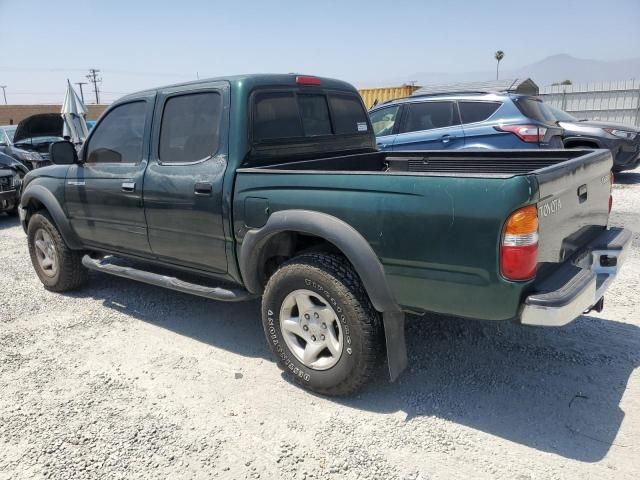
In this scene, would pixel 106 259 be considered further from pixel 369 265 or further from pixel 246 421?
pixel 369 265

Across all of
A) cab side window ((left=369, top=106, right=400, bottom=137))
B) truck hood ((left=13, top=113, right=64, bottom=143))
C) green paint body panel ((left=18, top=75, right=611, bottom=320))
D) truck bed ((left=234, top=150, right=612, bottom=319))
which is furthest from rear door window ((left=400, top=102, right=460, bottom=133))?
truck hood ((left=13, top=113, right=64, bottom=143))

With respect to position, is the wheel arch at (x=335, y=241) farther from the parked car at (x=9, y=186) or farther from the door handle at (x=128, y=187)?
the parked car at (x=9, y=186)

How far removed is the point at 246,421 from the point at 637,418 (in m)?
2.18

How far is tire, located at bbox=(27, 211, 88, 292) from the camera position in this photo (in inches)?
201

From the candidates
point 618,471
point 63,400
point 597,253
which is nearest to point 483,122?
point 597,253

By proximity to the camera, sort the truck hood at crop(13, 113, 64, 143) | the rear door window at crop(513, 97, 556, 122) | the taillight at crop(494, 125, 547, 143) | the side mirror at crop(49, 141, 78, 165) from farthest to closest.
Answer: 1. the truck hood at crop(13, 113, 64, 143)
2. the rear door window at crop(513, 97, 556, 122)
3. the taillight at crop(494, 125, 547, 143)
4. the side mirror at crop(49, 141, 78, 165)

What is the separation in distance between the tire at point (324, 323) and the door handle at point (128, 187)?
1.55 m

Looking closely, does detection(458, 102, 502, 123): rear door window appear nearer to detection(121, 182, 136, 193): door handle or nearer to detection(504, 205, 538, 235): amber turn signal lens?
detection(121, 182, 136, 193): door handle

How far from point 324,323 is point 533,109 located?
20.8 feet

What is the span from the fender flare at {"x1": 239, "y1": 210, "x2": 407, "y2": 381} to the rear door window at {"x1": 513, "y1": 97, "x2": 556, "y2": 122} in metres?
5.86

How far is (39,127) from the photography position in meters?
13.1

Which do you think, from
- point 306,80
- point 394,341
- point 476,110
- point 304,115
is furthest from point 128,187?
point 476,110

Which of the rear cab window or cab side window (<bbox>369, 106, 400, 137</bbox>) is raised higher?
the rear cab window

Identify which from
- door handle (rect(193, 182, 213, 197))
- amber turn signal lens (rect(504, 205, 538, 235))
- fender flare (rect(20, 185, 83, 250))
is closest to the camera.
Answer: amber turn signal lens (rect(504, 205, 538, 235))
